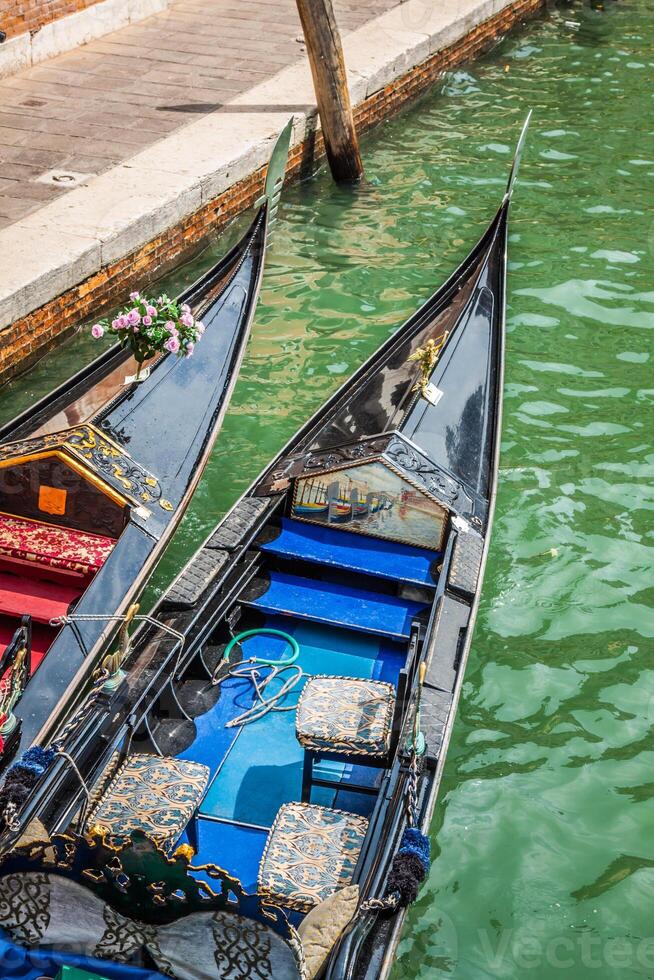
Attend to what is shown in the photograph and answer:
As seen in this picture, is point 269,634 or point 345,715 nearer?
point 345,715

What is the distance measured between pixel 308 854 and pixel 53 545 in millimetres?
1488

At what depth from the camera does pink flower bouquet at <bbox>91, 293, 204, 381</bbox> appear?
12.9ft

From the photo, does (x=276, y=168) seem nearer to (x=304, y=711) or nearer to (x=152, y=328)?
A: (x=152, y=328)

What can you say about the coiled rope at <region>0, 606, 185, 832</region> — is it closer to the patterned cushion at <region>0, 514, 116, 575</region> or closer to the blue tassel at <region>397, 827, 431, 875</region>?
the patterned cushion at <region>0, 514, 116, 575</region>

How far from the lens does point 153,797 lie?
2742mm

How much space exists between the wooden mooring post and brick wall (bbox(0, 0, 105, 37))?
72.2 inches

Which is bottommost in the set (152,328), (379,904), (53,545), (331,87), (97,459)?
(379,904)

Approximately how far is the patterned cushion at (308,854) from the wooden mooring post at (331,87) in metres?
5.21

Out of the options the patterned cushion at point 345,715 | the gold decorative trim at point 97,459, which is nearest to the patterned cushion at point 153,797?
the patterned cushion at point 345,715

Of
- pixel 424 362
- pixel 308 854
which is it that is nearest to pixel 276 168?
pixel 424 362

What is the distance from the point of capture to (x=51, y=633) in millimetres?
3473

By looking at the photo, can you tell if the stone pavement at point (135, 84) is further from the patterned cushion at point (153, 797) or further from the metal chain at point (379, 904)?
the metal chain at point (379, 904)

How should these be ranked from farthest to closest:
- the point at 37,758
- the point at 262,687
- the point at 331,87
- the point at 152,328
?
the point at 331,87, the point at 152,328, the point at 262,687, the point at 37,758

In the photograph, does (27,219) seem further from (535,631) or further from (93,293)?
(535,631)
